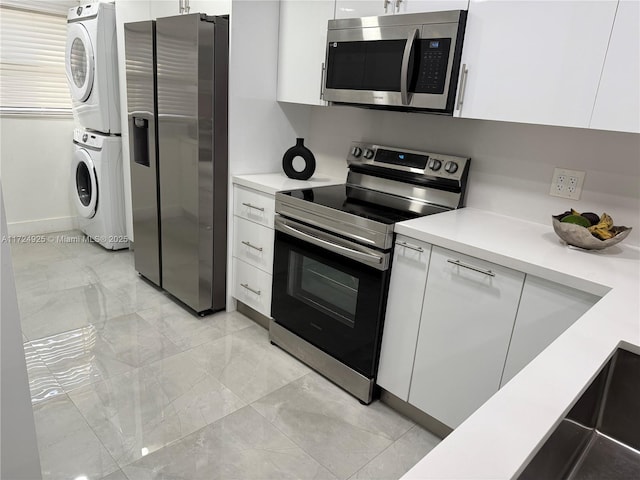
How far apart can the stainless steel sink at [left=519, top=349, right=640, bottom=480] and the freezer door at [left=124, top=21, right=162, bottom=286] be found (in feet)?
8.71

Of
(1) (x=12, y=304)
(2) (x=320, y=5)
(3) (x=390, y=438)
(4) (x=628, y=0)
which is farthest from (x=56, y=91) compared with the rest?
(4) (x=628, y=0)

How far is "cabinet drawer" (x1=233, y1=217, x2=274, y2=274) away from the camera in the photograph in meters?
2.61

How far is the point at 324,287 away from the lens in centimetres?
226

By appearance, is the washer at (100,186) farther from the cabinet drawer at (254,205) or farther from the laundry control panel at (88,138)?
the cabinet drawer at (254,205)

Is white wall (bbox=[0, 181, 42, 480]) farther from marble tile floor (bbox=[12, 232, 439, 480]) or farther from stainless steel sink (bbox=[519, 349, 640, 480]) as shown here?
stainless steel sink (bbox=[519, 349, 640, 480])

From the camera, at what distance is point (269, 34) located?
267 centimetres

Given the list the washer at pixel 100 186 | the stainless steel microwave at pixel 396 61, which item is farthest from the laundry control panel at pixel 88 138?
the stainless steel microwave at pixel 396 61

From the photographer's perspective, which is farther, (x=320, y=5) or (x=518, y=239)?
(x=320, y=5)

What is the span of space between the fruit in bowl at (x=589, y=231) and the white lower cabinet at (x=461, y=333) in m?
0.31

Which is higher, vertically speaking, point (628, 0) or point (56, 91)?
point (628, 0)

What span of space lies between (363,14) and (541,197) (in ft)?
3.94

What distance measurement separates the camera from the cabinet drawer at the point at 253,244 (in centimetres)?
261

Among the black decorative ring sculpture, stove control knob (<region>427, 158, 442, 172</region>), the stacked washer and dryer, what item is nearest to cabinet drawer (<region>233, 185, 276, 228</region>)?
the black decorative ring sculpture

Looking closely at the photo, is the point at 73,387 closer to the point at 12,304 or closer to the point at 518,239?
the point at 12,304
